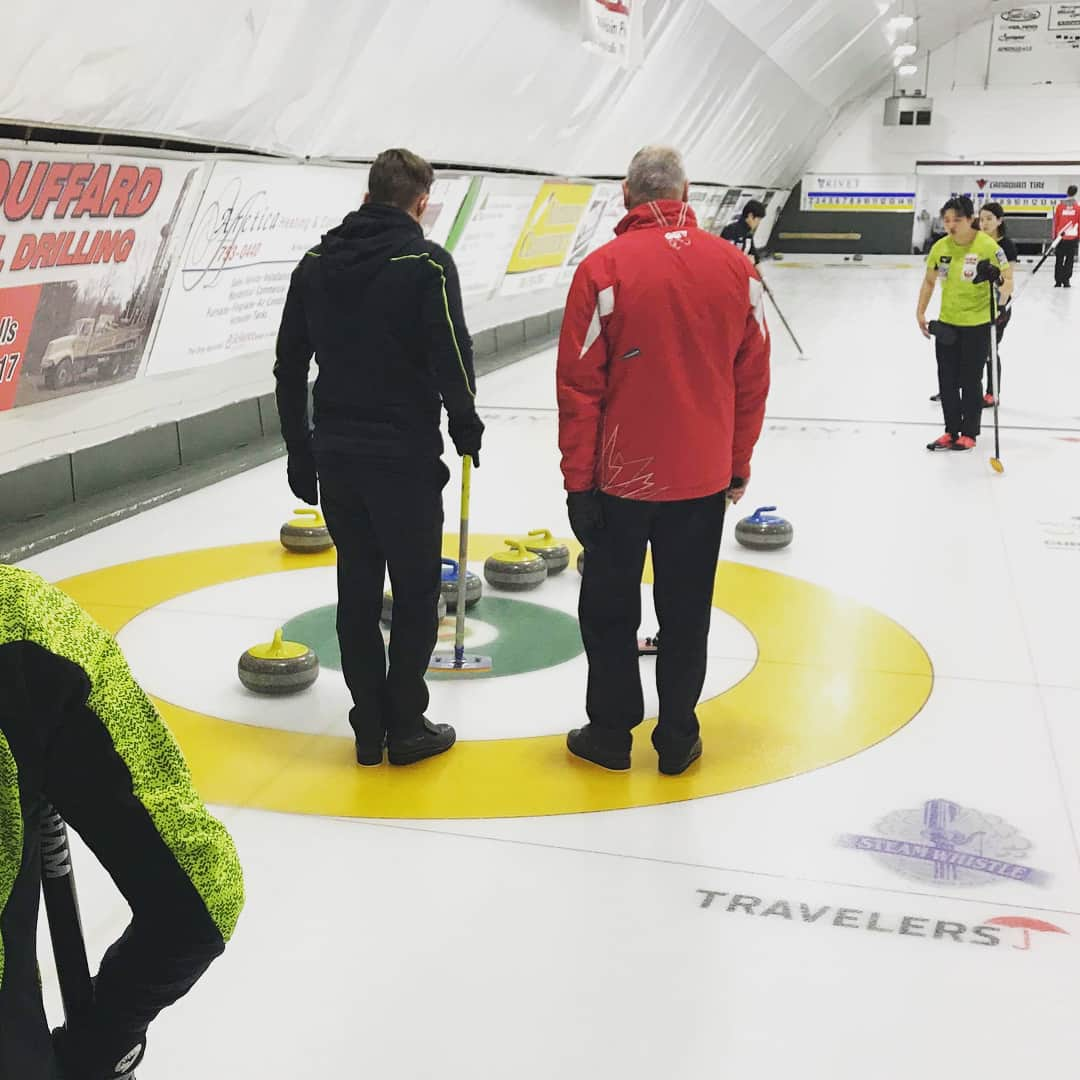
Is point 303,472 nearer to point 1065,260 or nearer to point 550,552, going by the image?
point 550,552

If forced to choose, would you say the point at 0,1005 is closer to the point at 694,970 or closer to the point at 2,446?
the point at 694,970

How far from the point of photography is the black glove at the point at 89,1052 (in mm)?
1429

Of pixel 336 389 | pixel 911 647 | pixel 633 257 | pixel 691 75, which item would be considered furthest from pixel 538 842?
pixel 691 75

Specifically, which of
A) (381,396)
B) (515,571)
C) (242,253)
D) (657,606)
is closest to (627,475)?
(657,606)

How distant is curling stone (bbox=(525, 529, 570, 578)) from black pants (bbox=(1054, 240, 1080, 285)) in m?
21.2

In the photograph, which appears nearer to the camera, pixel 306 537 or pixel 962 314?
pixel 306 537

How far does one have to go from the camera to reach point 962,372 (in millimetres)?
9320

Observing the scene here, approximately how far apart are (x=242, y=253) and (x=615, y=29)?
3969mm

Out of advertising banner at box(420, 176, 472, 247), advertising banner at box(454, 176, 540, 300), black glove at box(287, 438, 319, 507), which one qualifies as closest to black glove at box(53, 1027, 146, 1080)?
black glove at box(287, 438, 319, 507)

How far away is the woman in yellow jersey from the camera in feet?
29.0

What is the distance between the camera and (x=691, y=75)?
15.6 metres

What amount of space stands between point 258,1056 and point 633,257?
236 centimetres

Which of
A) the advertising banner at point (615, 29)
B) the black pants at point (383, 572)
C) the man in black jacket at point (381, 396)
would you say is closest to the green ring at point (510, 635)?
the black pants at point (383, 572)

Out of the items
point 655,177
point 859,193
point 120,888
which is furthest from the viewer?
point 859,193
